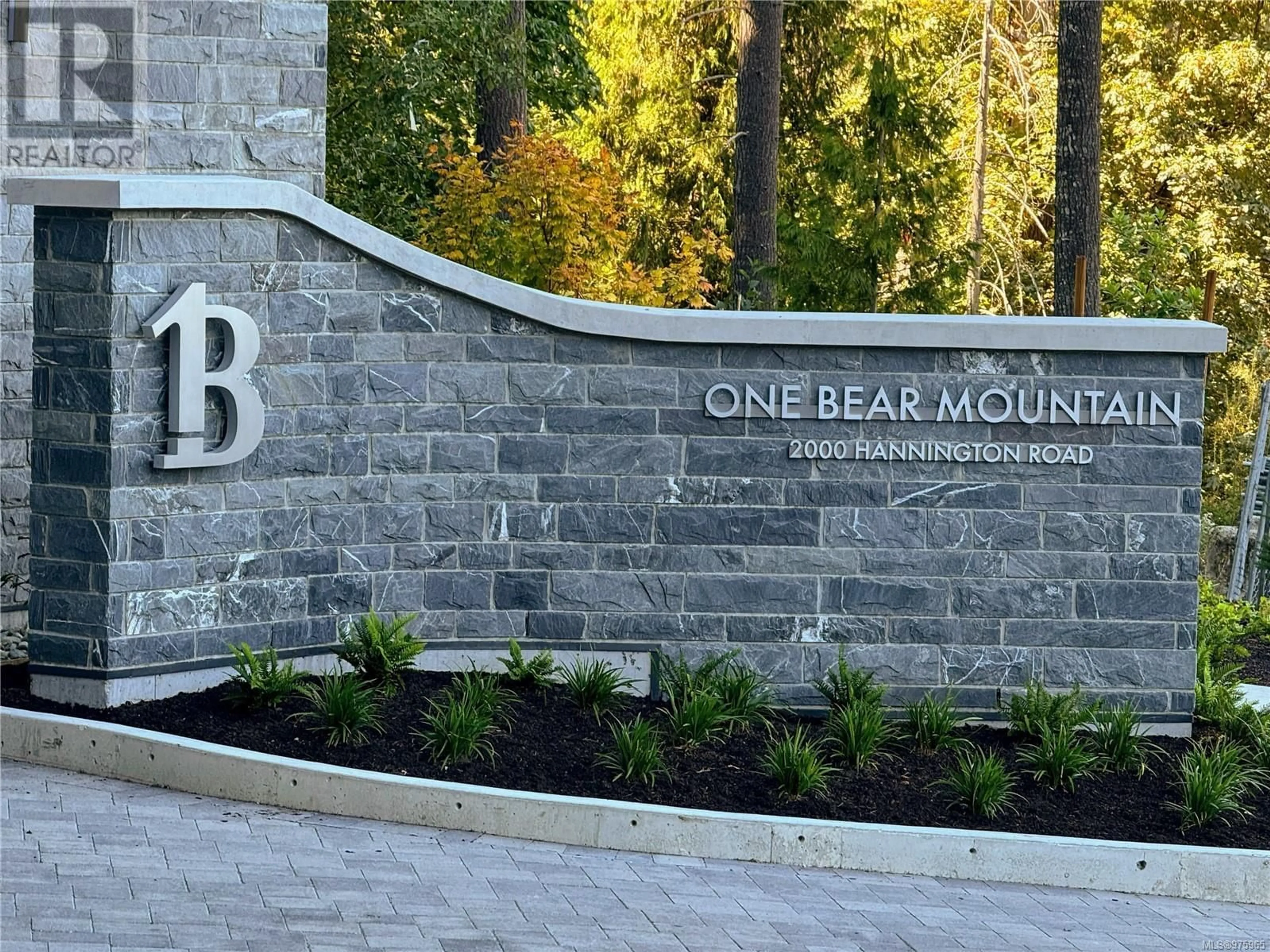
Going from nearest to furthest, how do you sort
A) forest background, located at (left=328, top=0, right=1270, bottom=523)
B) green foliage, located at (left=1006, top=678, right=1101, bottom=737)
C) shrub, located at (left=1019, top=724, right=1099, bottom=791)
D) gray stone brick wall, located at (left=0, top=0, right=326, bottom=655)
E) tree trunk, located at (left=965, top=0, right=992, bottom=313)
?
1. shrub, located at (left=1019, top=724, right=1099, bottom=791)
2. green foliage, located at (left=1006, top=678, right=1101, bottom=737)
3. gray stone brick wall, located at (left=0, top=0, right=326, bottom=655)
4. forest background, located at (left=328, top=0, right=1270, bottom=523)
5. tree trunk, located at (left=965, top=0, right=992, bottom=313)

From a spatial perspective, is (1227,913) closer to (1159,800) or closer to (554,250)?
(1159,800)

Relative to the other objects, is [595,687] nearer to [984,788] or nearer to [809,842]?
[809,842]

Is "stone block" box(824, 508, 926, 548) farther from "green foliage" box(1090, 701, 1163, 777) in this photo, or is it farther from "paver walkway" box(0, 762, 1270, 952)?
"paver walkway" box(0, 762, 1270, 952)

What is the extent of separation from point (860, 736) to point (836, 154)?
23.2 ft

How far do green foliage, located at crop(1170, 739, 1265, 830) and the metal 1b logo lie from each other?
4.81 m

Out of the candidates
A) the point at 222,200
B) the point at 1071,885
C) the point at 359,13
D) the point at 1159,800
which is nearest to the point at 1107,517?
the point at 1159,800

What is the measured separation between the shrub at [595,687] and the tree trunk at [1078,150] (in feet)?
31.8

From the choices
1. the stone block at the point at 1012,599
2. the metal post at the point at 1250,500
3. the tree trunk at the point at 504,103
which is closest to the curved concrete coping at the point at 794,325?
the stone block at the point at 1012,599

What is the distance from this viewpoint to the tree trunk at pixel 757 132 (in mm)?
23234

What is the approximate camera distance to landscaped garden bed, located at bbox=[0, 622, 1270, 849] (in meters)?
8.08

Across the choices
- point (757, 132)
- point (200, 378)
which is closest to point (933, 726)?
point (200, 378)

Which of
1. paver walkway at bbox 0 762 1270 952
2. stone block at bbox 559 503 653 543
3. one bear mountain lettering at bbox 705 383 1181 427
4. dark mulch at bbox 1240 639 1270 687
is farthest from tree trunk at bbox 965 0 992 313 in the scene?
paver walkway at bbox 0 762 1270 952

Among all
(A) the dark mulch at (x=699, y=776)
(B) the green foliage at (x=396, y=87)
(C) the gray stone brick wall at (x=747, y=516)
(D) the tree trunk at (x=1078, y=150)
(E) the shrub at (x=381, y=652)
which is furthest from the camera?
(B) the green foliage at (x=396, y=87)

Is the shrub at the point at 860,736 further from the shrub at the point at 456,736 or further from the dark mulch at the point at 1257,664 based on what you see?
the dark mulch at the point at 1257,664
